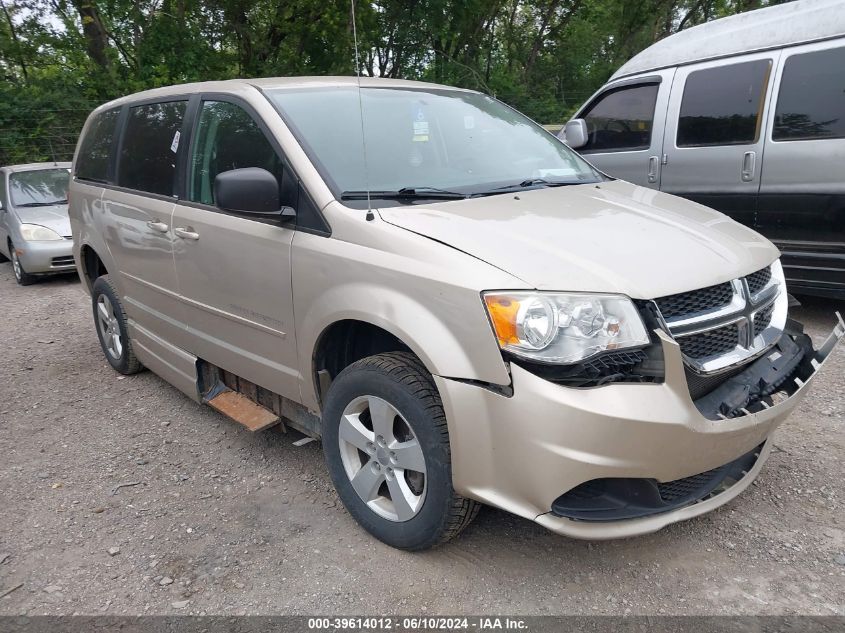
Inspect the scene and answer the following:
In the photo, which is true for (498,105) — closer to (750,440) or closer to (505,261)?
(505,261)

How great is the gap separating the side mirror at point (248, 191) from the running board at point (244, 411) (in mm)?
1100

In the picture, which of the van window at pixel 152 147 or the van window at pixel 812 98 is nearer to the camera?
the van window at pixel 152 147

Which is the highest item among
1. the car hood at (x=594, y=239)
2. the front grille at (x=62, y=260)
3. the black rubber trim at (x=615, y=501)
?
the car hood at (x=594, y=239)

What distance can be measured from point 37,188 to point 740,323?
9.62 m

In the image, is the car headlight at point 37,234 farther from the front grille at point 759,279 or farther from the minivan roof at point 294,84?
the front grille at point 759,279

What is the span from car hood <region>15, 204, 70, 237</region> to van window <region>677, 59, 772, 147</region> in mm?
A: 7296

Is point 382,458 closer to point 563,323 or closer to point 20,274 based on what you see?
point 563,323

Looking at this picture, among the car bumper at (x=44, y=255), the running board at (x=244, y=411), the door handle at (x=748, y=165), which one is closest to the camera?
the running board at (x=244, y=411)

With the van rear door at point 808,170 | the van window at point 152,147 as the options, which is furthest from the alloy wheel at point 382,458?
the van rear door at point 808,170

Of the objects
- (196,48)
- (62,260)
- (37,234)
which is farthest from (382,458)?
(196,48)

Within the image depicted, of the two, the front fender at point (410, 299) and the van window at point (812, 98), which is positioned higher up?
the van window at point (812, 98)

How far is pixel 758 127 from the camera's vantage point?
17.0 feet

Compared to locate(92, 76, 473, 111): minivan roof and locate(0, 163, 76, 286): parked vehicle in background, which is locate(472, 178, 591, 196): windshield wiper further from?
locate(0, 163, 76, 286): parked vehicle in background

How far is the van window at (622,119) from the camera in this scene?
6027 millimetres
